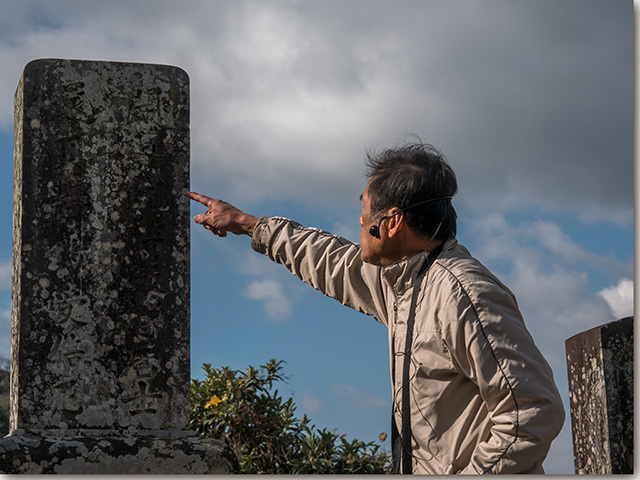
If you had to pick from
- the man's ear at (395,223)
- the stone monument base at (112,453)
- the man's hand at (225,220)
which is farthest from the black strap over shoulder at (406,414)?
the stone monument base at (112,453)

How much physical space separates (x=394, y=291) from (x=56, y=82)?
5.86 ft

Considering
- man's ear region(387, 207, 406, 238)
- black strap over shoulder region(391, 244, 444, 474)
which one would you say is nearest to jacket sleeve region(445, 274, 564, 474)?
black strap over shoulder region(391, 244, 444, 474)

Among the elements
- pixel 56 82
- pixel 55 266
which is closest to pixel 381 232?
pixel 55 266

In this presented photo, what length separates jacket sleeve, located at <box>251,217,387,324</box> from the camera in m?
2.84

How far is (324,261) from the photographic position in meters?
2.90

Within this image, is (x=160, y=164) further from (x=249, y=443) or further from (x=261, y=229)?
(x=249, y=443)

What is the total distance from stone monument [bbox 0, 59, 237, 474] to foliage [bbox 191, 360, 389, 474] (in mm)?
2824

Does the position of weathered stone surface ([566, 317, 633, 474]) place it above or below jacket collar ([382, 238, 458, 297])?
below

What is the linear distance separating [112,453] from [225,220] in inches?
39.5

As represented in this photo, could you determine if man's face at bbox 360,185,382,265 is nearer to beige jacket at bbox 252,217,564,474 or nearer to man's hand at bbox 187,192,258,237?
beige jacket at bbox 252,217,564,474

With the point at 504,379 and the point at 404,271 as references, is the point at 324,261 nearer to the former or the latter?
the point at 404,271

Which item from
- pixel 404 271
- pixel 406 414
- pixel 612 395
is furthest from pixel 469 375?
pixel 612 395

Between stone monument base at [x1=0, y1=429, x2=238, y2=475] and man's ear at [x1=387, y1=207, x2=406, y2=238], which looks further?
stone monument base at [x1=0, y1=429, x2=238, y2=475]

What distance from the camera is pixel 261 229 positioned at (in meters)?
3.04
